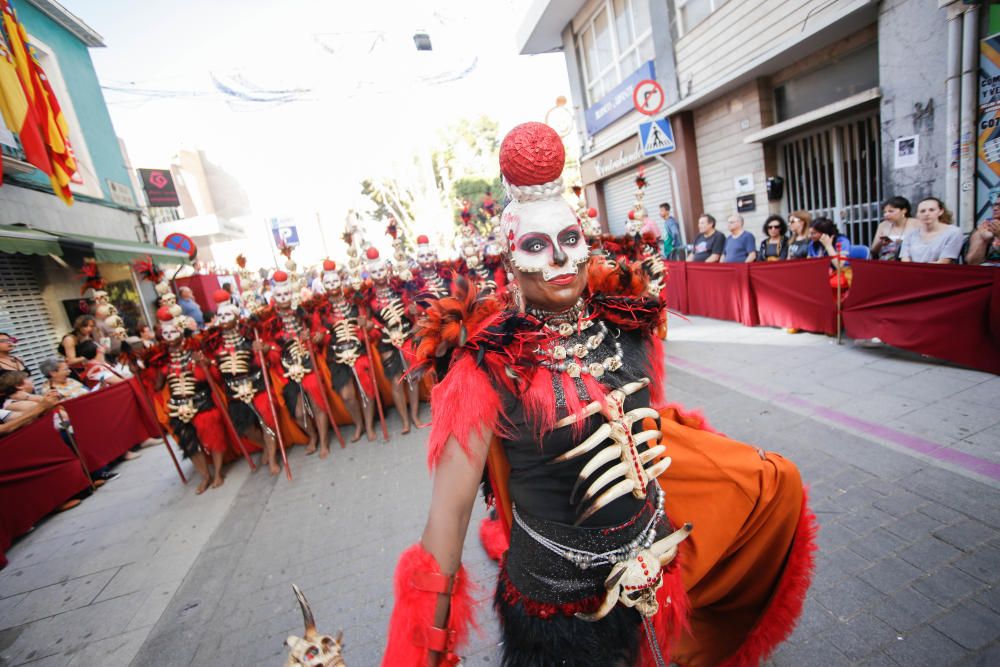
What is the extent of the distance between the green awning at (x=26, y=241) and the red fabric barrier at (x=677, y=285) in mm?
10658

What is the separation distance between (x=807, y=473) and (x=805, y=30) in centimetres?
720

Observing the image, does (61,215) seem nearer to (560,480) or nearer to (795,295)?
(560,480)

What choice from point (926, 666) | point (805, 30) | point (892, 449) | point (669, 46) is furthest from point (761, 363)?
point (669, 46)

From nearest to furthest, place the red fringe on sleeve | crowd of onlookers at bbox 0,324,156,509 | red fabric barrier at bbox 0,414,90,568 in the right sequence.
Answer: the red fringe on sleeve → red fabric barrier at bbox 0,414,90,568 → crowd of onlookers at bbox 0,324,156,509

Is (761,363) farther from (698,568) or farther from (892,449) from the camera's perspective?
(698,568)

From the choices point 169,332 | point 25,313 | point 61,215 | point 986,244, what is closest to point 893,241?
point 986,244

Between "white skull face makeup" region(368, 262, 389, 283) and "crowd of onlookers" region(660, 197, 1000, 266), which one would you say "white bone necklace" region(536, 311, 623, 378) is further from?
"crowd of onlookers" region(660, 197, 1000, 266)

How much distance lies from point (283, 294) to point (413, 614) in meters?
4.78

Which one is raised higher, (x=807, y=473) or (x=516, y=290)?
(x=516, y=290)

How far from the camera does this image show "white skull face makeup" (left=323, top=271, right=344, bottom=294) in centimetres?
585

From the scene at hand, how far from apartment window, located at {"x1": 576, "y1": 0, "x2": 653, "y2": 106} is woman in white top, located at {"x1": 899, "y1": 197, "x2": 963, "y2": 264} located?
781 cm

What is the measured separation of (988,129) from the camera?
521cm

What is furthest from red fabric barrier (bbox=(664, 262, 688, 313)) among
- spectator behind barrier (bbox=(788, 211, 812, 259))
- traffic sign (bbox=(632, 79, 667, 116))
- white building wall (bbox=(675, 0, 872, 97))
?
white building wall (bbox=(675, 0, 872, 97))

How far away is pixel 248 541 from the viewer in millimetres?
3787
